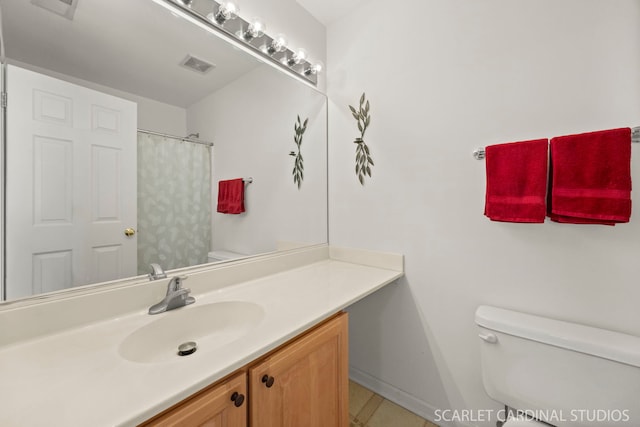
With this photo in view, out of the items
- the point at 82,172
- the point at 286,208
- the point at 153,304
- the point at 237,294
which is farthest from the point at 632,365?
the point at 82,172

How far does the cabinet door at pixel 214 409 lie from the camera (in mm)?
551

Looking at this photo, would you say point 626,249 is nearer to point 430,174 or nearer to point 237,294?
point 430,174

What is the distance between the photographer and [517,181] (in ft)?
3.37

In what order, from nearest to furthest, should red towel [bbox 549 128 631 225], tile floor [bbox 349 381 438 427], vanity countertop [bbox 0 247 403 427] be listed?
1. vanity countertop [bbox 0 247 403 427]
2. red towel [bbox 549 128 631 225]
3. tile floor [bbox 349 381 438 427]

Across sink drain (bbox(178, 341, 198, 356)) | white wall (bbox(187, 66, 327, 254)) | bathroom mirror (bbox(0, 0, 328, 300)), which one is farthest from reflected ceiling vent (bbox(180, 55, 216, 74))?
sink drain (bbox(178, 341, 198, 356))

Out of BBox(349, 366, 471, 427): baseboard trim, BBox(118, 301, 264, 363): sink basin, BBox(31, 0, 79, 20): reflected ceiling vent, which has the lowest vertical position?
BBox(349, 366, 471, 427): baseboard trim

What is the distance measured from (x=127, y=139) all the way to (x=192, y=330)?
30.0 inches

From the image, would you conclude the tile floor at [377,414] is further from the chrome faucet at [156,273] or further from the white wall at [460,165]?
the chrome faucet at [156,273]

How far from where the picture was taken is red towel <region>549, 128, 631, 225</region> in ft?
2.79

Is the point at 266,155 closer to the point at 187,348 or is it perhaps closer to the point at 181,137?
the point at 181,137

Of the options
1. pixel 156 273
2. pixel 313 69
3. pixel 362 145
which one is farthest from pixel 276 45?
pixel 156 273

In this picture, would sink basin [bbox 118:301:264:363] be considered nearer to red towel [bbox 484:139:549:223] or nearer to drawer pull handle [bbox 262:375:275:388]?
drawer pull handle [bbox 262:375:275:388]

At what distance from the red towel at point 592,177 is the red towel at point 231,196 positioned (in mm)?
1356

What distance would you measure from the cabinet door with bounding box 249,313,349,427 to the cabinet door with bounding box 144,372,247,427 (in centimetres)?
4
